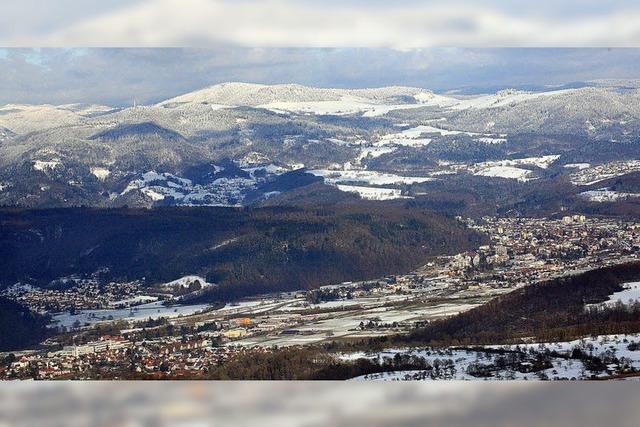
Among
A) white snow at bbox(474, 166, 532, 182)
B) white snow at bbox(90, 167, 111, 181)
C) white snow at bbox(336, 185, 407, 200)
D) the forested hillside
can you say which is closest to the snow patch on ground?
white snow at bbox(90, 167, 111, 181)

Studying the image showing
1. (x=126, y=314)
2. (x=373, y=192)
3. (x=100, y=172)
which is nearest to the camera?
(x=126, y=314)

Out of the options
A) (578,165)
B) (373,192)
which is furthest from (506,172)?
(373,192)

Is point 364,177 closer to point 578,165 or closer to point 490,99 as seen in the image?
point 490,99

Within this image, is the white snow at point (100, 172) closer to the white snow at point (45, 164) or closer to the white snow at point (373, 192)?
the white snow at point (45, 164)

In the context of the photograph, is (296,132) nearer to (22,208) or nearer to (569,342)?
(22,208)

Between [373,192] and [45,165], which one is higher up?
[45,165]

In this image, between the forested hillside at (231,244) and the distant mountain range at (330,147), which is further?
the distant mountain range at (330,147)

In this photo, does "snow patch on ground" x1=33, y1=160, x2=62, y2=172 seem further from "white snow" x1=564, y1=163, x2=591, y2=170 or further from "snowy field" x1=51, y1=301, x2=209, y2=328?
"snowy field" x1=51, y1=301, x2=209, y2=328

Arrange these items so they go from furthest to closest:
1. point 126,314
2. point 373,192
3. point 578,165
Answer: point 578,165
point 373,192
point 126,314

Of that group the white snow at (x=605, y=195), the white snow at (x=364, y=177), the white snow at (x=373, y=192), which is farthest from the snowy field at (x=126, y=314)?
the white snow at (x=364, y=177)
